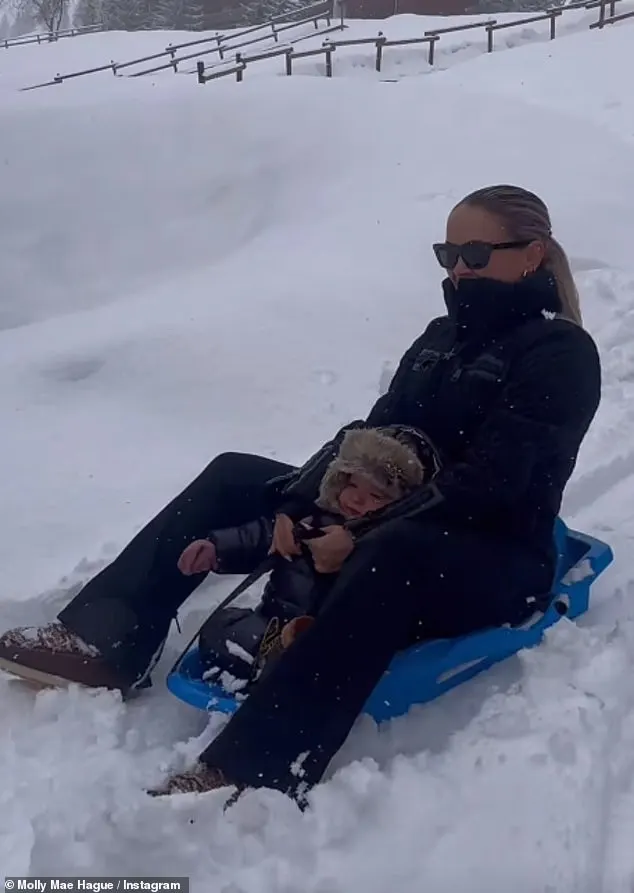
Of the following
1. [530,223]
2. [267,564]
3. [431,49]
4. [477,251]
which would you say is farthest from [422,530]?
[431,49]

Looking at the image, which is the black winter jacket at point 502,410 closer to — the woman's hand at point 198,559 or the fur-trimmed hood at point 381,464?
the fur-trimmed hood at point 381,464

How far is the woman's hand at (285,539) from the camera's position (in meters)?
2.48

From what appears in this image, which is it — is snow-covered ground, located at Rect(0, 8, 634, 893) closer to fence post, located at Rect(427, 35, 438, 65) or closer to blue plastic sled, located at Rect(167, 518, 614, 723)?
blue plastic sled, located at Rect(167, 518, 614, 723)

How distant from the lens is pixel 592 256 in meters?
6.32

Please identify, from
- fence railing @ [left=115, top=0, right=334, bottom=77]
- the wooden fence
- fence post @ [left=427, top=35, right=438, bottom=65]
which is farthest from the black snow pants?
fence railing @ [left=115, top=0, right=334, bottom=77]

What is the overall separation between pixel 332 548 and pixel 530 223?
1.02 m

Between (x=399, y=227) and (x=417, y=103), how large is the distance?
3.75 m

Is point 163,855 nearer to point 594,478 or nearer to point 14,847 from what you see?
point 14,847

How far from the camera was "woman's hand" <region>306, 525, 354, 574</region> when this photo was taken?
230cm

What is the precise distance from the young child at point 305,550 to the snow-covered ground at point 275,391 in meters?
0.20

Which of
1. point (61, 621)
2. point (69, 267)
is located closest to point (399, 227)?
→ point (69, 267)

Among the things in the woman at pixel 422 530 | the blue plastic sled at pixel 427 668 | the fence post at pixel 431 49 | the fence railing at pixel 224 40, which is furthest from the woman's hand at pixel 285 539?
the fence railing at pixel 224 40

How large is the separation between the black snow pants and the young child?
128 mm

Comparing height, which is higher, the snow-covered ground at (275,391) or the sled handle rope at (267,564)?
the sled handle rope at (267,564)
